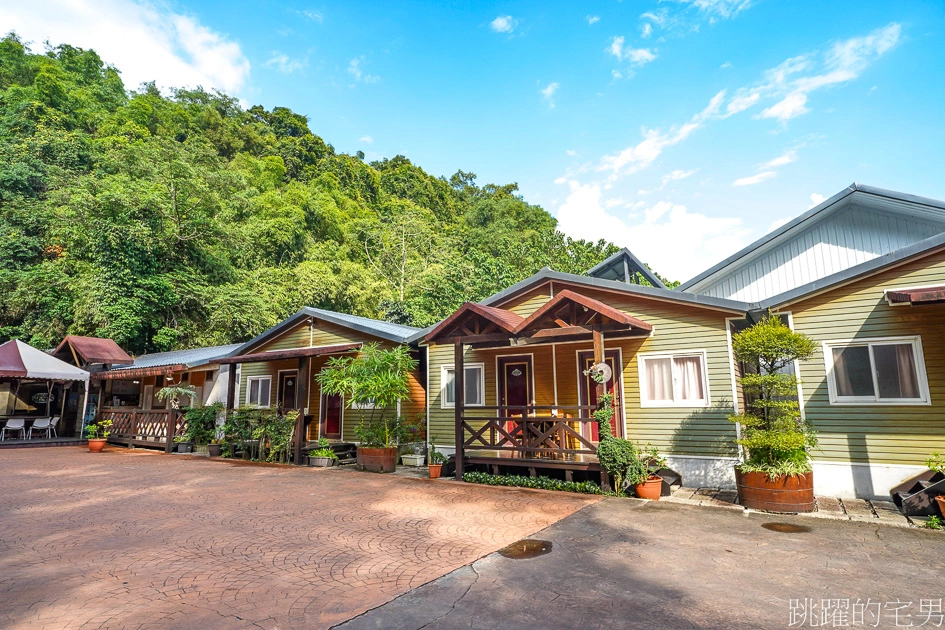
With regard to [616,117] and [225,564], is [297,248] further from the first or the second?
[225,564]

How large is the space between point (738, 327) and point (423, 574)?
7743mm

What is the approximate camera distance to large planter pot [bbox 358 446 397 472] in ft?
34.4

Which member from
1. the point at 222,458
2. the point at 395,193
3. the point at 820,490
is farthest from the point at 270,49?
the point at 395,193

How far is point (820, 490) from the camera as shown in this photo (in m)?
7.76

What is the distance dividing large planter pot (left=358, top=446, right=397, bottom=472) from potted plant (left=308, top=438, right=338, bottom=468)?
1.36 meters

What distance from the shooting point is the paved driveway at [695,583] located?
3.39 metres

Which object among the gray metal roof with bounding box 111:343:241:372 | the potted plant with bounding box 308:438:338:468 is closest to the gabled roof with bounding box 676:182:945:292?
the potted plant with bounding box 308:438:338:468

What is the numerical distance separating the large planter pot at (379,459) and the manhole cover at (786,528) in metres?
7.09

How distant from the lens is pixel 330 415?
14219mm

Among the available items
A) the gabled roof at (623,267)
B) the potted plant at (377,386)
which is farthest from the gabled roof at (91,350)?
the gabled roof at (623,267)

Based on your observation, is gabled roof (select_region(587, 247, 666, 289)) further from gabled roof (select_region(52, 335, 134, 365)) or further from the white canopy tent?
the white canopy tent

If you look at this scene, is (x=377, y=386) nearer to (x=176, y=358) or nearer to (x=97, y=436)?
(x=97, y=436)

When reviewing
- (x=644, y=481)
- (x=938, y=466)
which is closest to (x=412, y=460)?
(x=644, y=481)

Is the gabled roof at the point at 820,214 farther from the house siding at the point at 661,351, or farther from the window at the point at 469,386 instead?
the window at the point at 469,386
